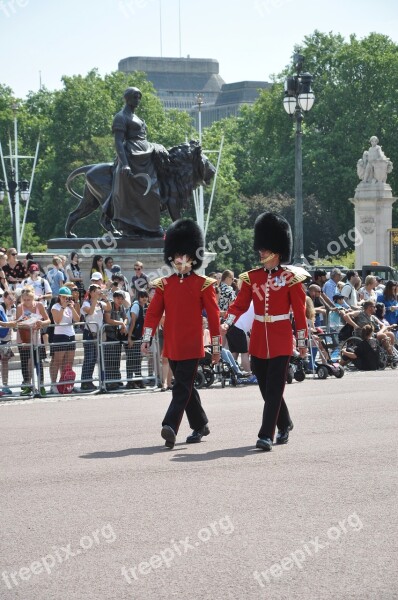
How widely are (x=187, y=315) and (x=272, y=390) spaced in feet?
3.53

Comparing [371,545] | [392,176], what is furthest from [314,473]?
[392,176]

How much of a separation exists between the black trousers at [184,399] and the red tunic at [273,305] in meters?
0.60

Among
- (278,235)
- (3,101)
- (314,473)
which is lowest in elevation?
(314,473)

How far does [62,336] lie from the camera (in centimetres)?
1905

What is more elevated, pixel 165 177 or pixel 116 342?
pixel 165 177

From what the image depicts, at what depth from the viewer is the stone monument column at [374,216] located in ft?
159

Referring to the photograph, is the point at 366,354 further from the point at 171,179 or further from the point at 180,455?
the point at 180,455

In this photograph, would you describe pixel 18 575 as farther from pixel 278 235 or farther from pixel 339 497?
pixel 278 235

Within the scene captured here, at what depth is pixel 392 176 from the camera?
7488 cm

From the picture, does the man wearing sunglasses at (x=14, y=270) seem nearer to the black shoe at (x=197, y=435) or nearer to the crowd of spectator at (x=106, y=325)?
the crowd of spectator at (x=106, y=325)

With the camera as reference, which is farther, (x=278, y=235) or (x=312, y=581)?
(x=278, y=235)

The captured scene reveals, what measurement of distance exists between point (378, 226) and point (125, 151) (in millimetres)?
21574

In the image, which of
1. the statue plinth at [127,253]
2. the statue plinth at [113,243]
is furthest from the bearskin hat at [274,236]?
the statue plinth at [113,243]

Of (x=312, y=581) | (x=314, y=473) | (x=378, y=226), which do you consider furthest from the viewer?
(x=378, y=226)
